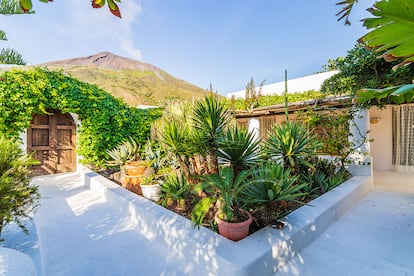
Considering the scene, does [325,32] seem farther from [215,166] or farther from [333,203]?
[215,166]

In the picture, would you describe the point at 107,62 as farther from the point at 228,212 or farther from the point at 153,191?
the point at 228,212

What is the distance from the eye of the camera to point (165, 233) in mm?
3361

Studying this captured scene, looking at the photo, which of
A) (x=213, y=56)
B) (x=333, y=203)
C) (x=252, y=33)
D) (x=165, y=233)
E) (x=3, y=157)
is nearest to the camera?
(x=3, y=157)

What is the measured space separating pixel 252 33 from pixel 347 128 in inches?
291

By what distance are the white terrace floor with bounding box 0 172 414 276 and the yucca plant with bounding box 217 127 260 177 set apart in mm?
1748

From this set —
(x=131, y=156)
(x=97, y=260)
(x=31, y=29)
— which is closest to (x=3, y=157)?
(x=97, y=260)

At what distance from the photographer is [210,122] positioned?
373 centimetres

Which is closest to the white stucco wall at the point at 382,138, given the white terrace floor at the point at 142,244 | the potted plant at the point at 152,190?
the white terrace floor at the point at 142,244

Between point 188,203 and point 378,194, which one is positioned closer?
point 188,203

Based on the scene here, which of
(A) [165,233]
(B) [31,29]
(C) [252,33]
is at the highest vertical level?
(C) [252,33]

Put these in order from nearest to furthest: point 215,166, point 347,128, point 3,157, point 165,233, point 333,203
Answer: point 3,157 → point 165,233 → point 215,166 → point 333,203 → point 347,128

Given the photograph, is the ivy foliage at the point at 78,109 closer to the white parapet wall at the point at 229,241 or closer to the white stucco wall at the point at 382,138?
the white parapet wall at the point at 229,241

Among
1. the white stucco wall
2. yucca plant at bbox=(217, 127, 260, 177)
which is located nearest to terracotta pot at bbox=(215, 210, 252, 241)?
yucca plant at bbox=(217, 127, 260, 177)

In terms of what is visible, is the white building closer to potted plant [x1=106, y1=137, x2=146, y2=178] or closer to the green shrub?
potted plant [x1=106, y1=137, x2=146, y2=178]
